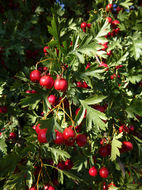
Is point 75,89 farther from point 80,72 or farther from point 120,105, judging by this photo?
point 120,105

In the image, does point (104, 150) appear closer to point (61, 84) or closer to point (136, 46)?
point (61, 84)

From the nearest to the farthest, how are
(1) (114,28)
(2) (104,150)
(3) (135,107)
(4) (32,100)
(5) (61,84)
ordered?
(5) (61,84) < (4) (32,100) < (3) (135,107) < (2) (104,150) < (1) (114,28)

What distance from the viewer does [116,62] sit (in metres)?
1.64

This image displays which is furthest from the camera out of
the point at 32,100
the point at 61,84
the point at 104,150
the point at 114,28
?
the point at 114,28

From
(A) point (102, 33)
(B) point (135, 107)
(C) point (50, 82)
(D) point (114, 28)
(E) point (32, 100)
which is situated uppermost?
(D) point (114, 28)

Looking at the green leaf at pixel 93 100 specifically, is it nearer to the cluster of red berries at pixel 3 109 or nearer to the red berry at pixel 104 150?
the red berry at pixel 104 150

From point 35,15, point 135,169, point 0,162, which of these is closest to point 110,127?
point 0,162

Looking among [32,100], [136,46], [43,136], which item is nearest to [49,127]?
[43,136]

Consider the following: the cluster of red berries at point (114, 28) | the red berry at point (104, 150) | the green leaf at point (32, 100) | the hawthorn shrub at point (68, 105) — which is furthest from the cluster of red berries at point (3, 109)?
the cluster of red berries at point (114, 28)

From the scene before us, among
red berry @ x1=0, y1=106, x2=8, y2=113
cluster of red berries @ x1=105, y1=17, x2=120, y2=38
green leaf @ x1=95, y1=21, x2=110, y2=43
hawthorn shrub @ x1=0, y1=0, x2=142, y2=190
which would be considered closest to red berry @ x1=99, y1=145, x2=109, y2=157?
hawthorn shrub @ x1=0, y1=0, x2=142, y2=190

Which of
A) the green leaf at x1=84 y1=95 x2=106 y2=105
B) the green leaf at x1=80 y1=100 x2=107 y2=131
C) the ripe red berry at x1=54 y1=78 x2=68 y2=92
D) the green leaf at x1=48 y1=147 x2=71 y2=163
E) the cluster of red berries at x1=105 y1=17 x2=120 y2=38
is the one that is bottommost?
the green leaf at x1=48 y1=147 x2=71 y2=163

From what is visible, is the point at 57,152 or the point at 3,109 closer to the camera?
the point at 57,152

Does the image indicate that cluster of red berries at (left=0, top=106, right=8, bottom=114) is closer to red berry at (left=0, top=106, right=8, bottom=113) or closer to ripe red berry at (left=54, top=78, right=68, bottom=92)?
red berry at (left=0, top=106, right=8, bottom=113)

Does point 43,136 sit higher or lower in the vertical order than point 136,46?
lower
